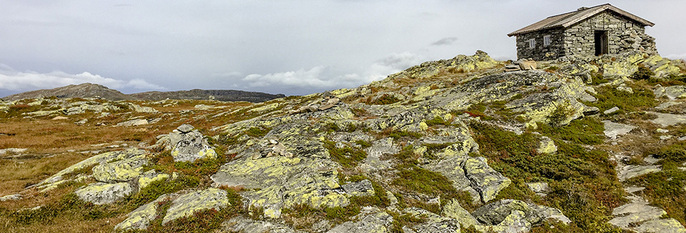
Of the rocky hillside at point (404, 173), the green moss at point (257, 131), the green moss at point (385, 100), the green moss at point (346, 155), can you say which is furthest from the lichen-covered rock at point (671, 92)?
the green moss at point (257, 131)

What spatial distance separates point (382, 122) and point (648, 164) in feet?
50.2

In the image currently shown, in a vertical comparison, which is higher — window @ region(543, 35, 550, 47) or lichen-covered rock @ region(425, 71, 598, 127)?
window @ region(543, 35, 550, 47)

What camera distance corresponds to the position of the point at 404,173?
50.7 feet

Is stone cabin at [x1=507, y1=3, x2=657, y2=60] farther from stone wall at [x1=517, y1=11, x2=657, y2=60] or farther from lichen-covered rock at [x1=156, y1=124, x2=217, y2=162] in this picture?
lichen-covered rock at [x1=156, y1=124, x2=217, y2=162]

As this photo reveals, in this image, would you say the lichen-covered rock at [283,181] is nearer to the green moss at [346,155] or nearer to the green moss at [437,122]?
the green moss at [346,155]

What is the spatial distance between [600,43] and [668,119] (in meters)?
31.8

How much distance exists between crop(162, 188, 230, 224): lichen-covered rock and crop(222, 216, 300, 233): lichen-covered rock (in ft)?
3.79

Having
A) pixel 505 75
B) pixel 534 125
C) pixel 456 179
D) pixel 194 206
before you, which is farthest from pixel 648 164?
pixel 194 206

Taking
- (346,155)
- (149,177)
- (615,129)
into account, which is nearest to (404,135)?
(346,155)

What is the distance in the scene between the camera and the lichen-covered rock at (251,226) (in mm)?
10280

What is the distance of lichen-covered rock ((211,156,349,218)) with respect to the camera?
1171 centimetres

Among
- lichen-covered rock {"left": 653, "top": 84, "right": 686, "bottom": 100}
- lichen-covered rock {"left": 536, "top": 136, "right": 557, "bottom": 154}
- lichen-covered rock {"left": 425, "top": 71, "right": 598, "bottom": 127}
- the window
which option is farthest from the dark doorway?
lichen-covered rock {"left": 536, "top": 136, "right": 557, "bottom": 154}

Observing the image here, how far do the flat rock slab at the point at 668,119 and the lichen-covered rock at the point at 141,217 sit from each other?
32.5 meters

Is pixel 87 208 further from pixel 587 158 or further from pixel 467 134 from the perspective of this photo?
pixel 587 158
